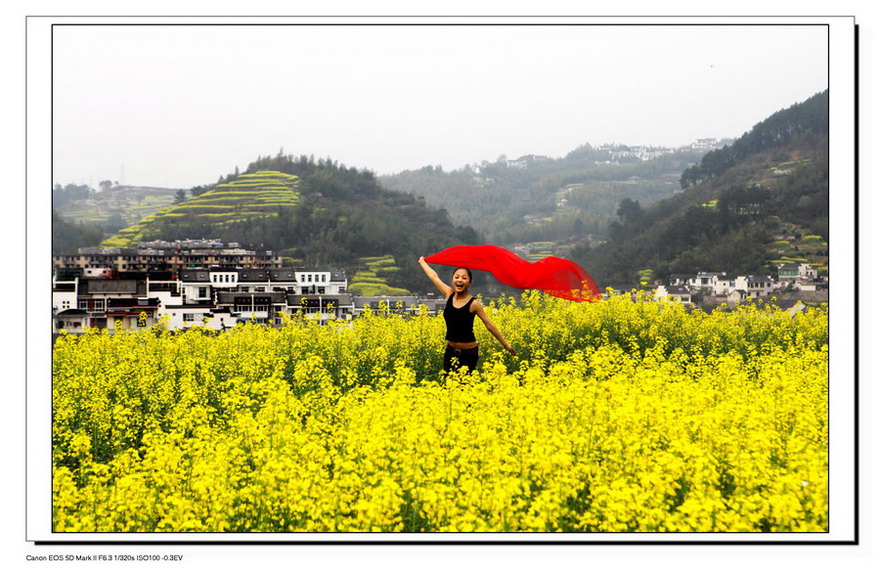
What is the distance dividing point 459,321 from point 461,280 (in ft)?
1.34

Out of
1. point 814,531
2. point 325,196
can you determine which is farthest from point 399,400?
point 325,196

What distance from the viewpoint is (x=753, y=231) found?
11961mm

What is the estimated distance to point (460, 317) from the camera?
6.64 metres

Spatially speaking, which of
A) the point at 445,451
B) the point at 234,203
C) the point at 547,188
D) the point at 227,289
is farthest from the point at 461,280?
the point at 234,203

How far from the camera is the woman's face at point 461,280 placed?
6.54m

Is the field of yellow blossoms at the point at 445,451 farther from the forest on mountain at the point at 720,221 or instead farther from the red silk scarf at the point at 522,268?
the forest on mountain at the point at 720,221

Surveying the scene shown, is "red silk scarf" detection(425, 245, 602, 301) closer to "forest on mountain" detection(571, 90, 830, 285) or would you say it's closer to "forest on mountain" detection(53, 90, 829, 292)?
"forest on mountain" detection(53, 90, 829, 292)

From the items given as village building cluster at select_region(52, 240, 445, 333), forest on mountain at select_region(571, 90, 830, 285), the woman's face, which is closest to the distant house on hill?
forest on mountain at select_region(571, 90, 830, 285)

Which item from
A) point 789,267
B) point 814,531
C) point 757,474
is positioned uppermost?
point 789,267

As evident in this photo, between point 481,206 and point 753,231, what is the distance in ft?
15.7

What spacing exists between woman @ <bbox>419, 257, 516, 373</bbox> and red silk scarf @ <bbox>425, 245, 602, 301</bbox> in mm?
269

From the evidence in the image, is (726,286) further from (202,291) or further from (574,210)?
(202,291)

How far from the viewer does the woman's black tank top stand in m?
6.61
